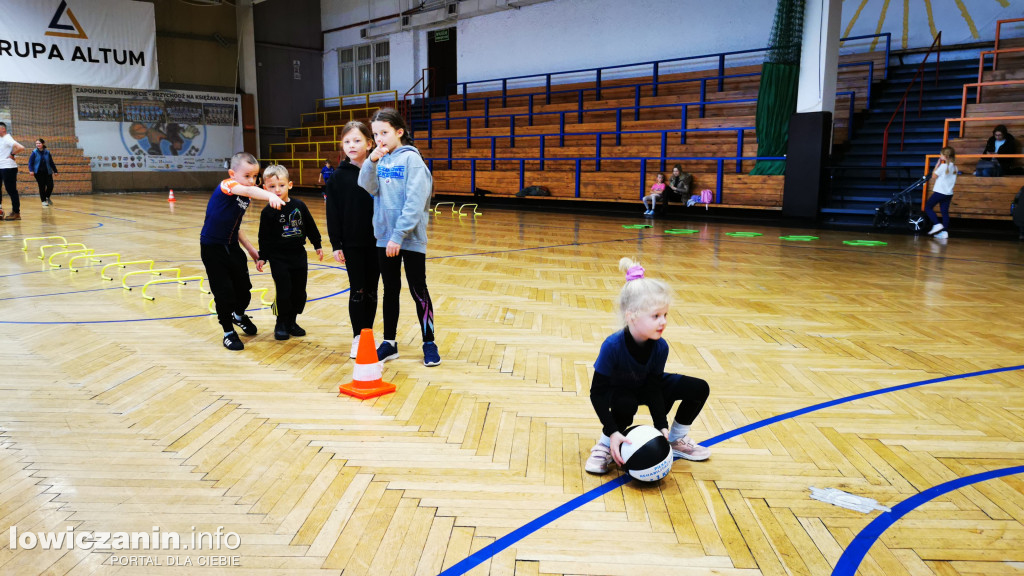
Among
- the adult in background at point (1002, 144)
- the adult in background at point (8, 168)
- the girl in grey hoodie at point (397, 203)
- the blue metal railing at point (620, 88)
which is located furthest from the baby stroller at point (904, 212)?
the adult in background at point (8, 168)

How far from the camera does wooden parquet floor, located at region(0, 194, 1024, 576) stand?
78.5 inches

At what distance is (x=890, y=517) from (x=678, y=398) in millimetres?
773

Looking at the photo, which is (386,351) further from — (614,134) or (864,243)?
(614,134)

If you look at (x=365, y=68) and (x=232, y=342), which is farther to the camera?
(x=365, y=68)

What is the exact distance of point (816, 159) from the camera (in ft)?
39.1

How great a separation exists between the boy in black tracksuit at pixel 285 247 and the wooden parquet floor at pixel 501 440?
227mm

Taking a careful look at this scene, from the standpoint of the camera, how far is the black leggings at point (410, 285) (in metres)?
3.72

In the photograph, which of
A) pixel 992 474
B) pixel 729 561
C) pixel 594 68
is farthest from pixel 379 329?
pixel 594 68

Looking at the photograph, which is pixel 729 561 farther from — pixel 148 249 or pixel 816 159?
pixel 816 159

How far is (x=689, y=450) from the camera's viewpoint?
261 cm

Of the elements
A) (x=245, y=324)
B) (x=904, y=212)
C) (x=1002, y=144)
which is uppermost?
(x=1002, y=144)

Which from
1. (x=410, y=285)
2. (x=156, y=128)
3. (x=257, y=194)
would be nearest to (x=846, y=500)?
(x=410, y=285)

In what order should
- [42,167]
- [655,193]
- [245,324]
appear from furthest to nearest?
[42,167]
[655,193]
[245,324]

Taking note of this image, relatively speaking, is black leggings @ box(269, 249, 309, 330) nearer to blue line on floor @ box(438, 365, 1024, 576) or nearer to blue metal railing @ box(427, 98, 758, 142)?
blue line on floor @ box(438, 365, 1024, 576)
